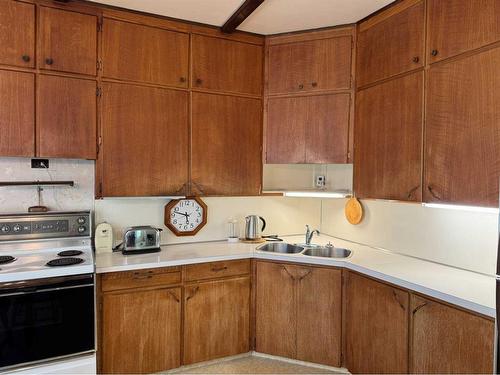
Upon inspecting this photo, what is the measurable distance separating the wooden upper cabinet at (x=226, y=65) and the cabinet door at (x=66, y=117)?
30.7 inches

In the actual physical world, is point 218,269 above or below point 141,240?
below

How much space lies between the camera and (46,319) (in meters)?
1.94

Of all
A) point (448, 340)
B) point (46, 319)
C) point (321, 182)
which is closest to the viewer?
point (448, 340)

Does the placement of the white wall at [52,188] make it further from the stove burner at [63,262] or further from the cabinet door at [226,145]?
the cabinet door at [226,145]

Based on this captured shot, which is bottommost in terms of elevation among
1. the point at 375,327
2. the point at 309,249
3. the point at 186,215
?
the point at 375,327

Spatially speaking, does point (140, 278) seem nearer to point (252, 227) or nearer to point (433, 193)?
point (252, 227)

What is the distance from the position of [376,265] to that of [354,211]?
78 cm

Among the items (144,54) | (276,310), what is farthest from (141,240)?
(144,54)

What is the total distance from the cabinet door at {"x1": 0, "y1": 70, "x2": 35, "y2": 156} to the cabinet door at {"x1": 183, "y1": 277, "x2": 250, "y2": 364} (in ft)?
4.69

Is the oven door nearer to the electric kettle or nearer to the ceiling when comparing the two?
the electric kettle

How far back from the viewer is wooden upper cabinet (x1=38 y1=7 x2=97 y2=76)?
A: 2.24 meters

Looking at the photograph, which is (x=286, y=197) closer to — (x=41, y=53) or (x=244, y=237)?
(x=244, y=237)

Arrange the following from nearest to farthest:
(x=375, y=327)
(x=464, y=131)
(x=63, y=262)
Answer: (x=464, y=131)
(x=63, y=262)
(x=375, y=327)

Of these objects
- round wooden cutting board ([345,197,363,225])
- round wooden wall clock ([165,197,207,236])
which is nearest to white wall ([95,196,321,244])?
round wooden wall clock ([165,197,207,236])
